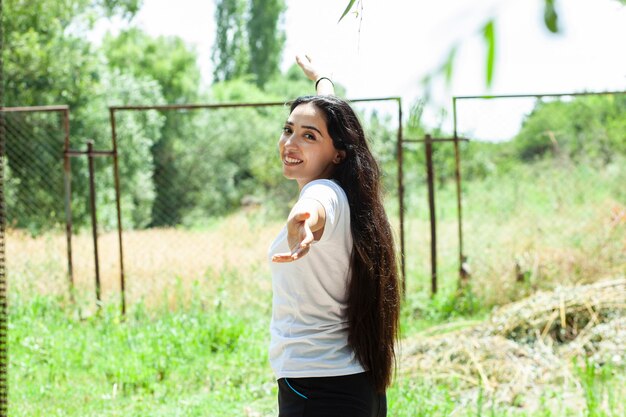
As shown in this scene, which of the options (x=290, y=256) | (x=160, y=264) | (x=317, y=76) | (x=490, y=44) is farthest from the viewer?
(x=160, y=264)

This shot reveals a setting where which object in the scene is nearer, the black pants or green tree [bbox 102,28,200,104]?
the black pants

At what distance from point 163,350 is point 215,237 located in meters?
4.08

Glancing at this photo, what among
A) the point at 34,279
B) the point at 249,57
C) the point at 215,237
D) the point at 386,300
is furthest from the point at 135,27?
the point at 386,300

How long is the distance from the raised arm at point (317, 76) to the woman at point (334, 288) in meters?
0.29

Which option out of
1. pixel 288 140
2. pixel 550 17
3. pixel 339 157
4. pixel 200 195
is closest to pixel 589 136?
pixel 200 195

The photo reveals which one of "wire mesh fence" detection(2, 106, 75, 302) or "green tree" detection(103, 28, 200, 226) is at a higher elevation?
"green tree" detection(103, 28, 200, 226)

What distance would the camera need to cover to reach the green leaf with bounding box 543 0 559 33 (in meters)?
0.48

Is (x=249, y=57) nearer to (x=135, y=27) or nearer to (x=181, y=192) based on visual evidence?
(x=135, y=27)

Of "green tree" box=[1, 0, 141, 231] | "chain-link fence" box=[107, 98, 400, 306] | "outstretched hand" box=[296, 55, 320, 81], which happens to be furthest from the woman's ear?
"green tree" box=[1, 0, 141, 231]

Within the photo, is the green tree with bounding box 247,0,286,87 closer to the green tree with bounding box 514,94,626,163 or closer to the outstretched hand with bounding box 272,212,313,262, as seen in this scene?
the green tree with bounding box 514,94,626,163

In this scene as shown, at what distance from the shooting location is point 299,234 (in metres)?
1.60

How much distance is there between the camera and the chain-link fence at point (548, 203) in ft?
23.2

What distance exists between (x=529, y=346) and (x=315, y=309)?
3.59 metres

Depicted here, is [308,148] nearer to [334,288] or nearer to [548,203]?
[334,288]
